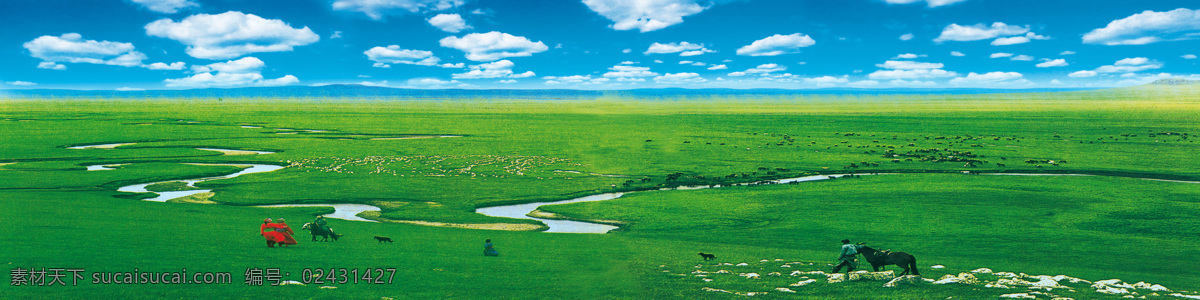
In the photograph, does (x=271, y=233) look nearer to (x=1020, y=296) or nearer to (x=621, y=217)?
(x=621, y=217)

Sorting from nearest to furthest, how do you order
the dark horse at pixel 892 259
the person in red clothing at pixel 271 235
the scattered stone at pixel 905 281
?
the scattered stone at pixel 905 281, the dark horse at pixel 892 259, the person in red clothing at pixel 271 235

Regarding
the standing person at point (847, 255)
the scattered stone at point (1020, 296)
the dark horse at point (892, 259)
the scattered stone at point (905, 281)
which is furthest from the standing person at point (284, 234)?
the scattered stone at point (1020, 296)

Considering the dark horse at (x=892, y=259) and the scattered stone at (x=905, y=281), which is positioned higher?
the dark horse at (x=892, y=259)

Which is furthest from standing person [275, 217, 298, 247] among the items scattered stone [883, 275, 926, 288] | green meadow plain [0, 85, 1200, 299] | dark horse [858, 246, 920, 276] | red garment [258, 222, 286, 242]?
scattered stone [883, 275, 926, 288]

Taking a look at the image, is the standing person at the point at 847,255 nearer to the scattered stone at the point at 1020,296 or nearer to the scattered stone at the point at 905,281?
the scattered stone at the point at 905,281

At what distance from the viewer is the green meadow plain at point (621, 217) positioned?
16.5 metres

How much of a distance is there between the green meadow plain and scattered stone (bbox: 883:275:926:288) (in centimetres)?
36

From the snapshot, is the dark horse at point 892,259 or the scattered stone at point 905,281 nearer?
the scattered stone at point 905,281

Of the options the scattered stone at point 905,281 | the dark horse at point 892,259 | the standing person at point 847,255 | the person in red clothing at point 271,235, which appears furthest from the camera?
the person in red clothing at point 271,235

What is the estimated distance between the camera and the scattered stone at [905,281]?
16.2 metres

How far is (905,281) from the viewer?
1638 cm

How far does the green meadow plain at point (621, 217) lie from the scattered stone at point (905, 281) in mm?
358

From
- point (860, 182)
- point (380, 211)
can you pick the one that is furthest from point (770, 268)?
point (860, 182)

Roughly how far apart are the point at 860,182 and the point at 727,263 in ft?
87.1
